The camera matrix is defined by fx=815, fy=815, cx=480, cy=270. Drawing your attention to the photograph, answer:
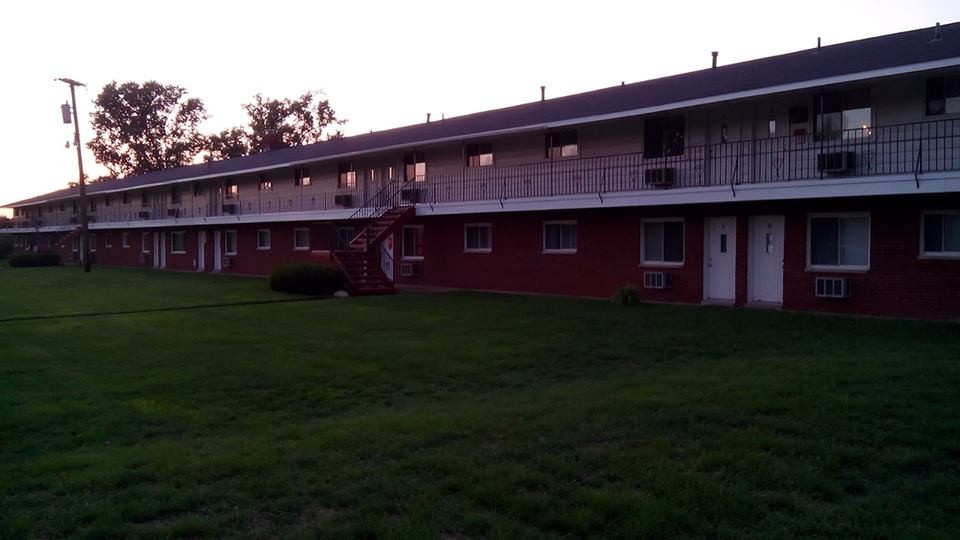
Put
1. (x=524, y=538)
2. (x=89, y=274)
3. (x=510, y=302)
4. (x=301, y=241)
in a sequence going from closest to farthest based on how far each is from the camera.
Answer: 1. (x=524, y=538)
2. (x=510, y=302)
3. (x=301, y=241)
4. (x=89, y=274)

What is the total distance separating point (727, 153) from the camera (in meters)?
20.3

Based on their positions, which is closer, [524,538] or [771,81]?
[524,538]

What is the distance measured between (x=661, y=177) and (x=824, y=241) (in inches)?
168

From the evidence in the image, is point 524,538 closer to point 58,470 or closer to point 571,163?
point 58,470

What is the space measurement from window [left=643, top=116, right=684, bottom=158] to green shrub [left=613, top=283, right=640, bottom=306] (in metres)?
3.78

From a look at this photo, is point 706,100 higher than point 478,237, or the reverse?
point 706,100

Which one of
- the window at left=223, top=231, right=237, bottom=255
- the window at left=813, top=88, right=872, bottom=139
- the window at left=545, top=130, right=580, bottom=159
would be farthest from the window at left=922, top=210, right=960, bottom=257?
the window at left=223, top=231, right=237, bottom=255

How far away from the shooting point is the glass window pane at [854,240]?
1816 centimetres

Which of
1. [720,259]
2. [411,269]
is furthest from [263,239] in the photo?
[720,259]

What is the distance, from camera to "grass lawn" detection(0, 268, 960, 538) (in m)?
5.59

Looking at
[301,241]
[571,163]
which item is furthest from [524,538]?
[301,241]

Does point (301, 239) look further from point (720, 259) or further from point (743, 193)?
point (743, 193)

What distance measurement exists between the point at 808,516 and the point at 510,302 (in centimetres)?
1723

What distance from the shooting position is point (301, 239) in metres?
38.3
